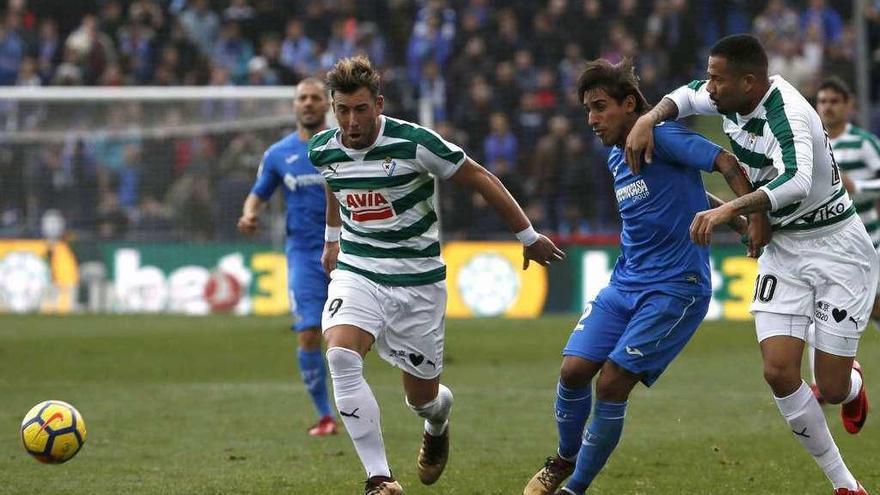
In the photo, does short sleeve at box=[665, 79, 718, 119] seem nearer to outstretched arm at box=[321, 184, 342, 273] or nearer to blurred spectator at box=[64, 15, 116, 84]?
outstretched arm at box=[321, 184, 342, 273]

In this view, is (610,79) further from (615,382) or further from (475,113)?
(475,113)

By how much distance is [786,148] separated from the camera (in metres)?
6.86

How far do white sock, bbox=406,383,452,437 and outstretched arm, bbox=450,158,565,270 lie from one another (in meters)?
1.07

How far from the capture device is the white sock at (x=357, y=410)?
23.3ft

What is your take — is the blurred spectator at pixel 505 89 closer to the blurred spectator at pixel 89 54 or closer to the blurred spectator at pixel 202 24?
the blurred spectator at pixel 202 24

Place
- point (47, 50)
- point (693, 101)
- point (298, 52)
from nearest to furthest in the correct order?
point (693, 101)
point (298, 52)
point (47, 50)

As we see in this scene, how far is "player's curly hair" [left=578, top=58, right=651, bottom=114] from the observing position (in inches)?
284

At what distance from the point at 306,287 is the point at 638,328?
4.24 metres

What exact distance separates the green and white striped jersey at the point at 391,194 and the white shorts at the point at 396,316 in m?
0.06

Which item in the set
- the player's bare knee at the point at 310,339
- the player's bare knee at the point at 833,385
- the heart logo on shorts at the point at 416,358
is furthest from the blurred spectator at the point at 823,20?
the heart logo on shorts at the point at 416,358

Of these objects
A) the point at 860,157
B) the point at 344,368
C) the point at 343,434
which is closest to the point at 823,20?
the point at 860,157

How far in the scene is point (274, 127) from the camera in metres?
20.6

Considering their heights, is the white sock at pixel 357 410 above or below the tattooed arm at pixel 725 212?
below

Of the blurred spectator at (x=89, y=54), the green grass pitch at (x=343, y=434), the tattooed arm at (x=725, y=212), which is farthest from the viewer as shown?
the blurred spectator at (x=89, y=54)
